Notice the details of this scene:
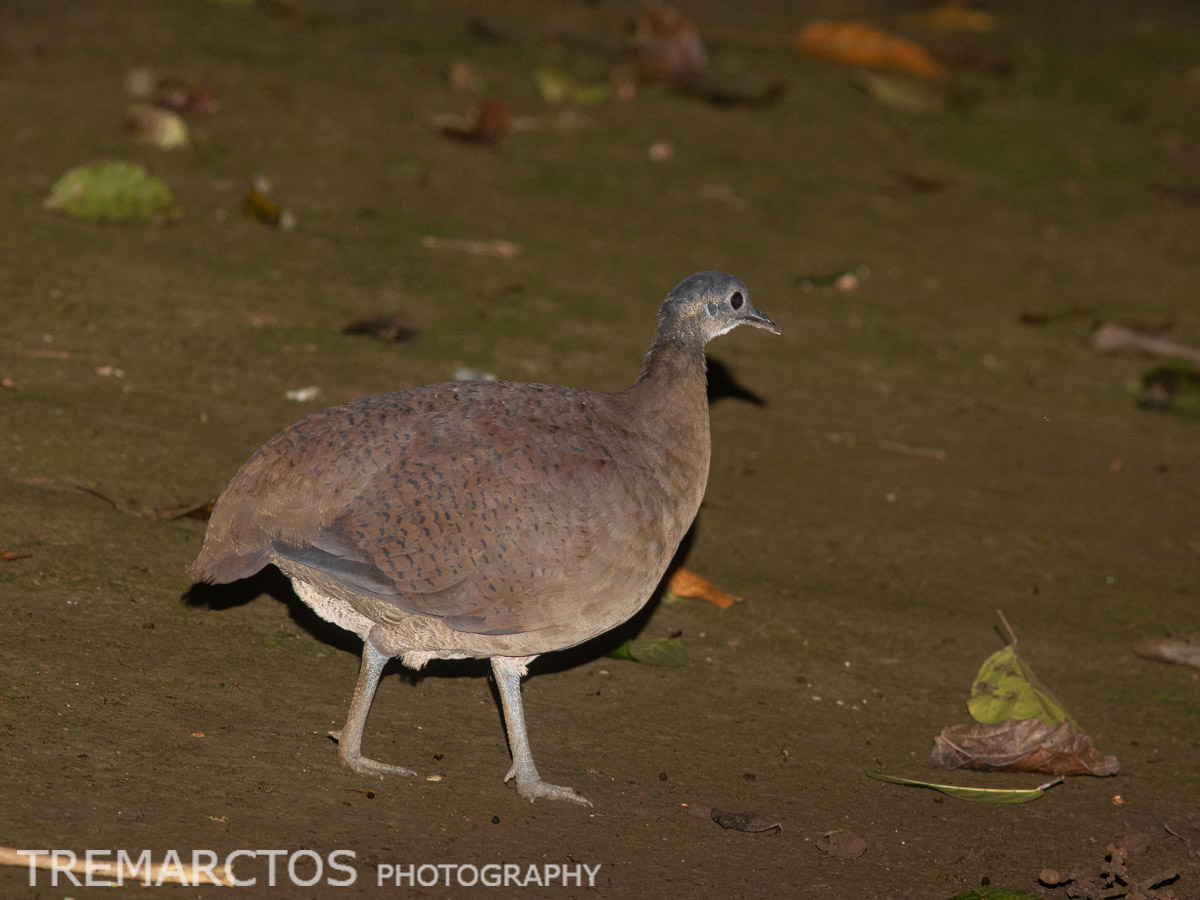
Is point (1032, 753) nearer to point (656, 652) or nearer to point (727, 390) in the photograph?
point (656, 652)

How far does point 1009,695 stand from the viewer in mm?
3973

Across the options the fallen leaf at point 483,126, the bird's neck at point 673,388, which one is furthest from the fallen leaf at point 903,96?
the bird's neck at point 673,388

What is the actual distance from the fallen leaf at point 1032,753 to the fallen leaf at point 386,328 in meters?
2.94

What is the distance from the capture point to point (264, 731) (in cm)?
344

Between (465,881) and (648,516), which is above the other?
(648,516)

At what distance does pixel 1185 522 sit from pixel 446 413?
344 centimetres

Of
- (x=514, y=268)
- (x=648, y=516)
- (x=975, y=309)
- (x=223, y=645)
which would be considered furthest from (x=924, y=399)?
(x=223, y=645)

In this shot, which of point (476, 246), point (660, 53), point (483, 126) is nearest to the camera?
point (476, 246)

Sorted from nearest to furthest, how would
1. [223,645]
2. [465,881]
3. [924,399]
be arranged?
[465,881] → [223,645] → [924,399]

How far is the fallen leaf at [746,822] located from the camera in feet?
11.1

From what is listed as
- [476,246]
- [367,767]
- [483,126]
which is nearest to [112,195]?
[476,246]

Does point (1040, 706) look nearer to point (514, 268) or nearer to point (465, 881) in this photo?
point (465, 881)

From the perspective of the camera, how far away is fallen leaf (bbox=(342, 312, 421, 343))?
5605 mm

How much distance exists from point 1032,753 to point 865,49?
6.74 meters
